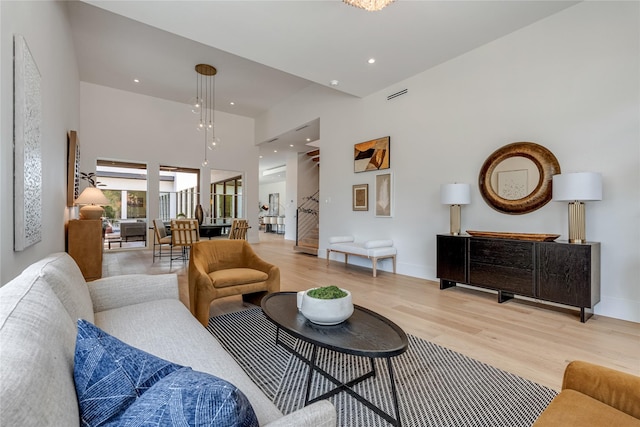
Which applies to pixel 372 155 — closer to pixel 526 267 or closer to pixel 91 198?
pixel 526 267

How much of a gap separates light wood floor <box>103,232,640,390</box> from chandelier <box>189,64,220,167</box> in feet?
13.7

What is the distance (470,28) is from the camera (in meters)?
3.79

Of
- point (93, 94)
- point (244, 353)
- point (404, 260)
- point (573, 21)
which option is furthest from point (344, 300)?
point (93, 94)

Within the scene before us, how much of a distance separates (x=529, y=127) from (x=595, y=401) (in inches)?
142

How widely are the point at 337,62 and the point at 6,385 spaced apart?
192 inches

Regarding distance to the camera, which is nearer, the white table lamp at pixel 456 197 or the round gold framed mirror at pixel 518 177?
the round gold framed mirror at pixel 518 177

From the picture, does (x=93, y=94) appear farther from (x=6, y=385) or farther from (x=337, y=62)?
(x=6, y=385)

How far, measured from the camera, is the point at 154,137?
26.4ft

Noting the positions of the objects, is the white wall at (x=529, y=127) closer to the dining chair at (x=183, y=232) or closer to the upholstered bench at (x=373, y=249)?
the upholstered bench at (x=373, y=249)

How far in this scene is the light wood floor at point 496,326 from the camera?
222cm

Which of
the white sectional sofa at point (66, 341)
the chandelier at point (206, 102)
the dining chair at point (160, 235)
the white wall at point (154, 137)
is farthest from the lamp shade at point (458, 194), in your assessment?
the white wall at point (154, 137)

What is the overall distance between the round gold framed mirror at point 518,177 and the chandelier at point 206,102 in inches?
208

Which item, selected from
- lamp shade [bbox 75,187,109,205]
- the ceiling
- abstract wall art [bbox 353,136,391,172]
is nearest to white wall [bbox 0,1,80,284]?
lamp shade [bbox 75,187,109,205]

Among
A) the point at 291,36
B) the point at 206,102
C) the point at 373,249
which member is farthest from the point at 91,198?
the point at 206,102
